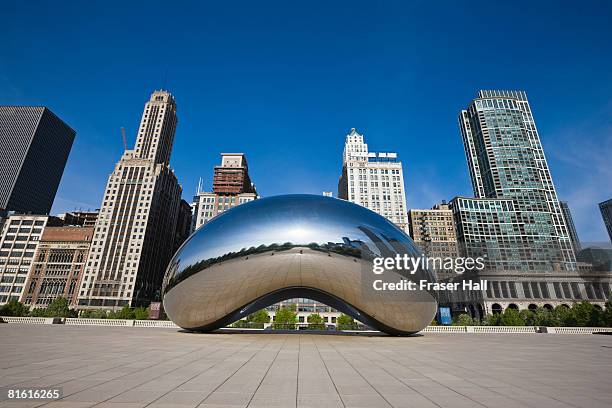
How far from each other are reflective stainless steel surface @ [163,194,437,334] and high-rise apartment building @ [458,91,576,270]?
120 metres

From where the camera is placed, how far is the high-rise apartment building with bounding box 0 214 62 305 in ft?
347

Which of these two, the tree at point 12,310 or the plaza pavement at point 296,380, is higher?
the tree at point 12,310

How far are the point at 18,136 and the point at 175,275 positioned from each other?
706 ft

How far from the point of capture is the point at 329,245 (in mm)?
11578

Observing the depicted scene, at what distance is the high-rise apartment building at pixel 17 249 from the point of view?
10575 centimetres

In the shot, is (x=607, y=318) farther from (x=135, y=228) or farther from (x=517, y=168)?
(x=517, y=168)

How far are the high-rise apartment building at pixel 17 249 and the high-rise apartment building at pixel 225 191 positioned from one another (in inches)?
2188

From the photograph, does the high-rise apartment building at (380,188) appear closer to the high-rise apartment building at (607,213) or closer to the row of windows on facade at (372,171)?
the row of windows on facade at (372,171)

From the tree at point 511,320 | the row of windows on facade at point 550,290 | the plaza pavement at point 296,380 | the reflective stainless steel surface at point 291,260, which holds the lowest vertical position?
the plaza pavement at point 296,380

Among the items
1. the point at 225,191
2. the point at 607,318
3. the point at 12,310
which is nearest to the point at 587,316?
the point at 607,318

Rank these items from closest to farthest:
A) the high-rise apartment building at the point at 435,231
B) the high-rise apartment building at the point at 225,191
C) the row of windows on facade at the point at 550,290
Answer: the row of windows on facade at the point at 550,290
the high-rise apartment building at the point at 225,191
the high-rise apartment building at the point at 435,231

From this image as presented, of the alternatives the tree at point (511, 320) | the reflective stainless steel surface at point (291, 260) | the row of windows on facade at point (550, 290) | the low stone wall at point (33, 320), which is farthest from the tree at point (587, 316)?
the low stone wall at point (33, 320)

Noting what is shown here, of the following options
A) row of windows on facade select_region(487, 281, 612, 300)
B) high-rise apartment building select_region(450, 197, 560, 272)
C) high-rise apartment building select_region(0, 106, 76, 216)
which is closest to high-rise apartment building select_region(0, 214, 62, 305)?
high-rise apartment building select_region(0, 106, 76, 216)

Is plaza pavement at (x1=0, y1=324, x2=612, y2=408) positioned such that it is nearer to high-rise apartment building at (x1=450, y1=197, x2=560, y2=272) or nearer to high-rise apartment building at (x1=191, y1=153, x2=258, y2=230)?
high-rise apartment building at (x1=191, y1=153, x2=258, y2=230)
